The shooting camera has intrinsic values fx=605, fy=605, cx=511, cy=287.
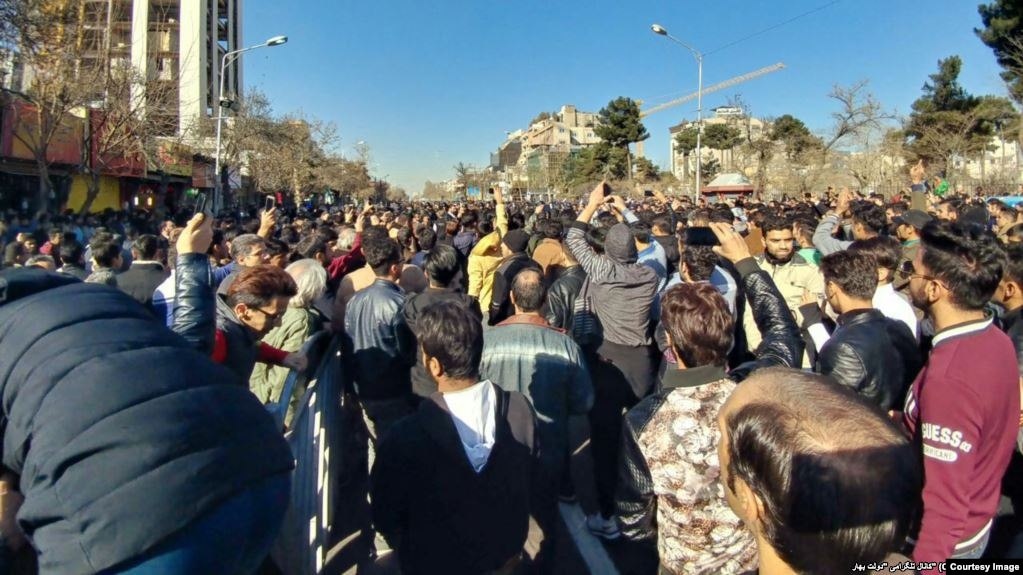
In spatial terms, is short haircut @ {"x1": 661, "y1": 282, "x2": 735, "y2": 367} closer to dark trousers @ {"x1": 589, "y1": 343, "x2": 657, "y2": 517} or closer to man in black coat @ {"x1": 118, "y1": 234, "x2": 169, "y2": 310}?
dark trousers @ {"x1": 589, "y1": 343, "x2": 657, "y2": 517}

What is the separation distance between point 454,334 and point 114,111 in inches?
842

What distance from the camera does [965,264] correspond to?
2.37 meters

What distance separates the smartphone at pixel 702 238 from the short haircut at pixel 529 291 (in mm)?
1103

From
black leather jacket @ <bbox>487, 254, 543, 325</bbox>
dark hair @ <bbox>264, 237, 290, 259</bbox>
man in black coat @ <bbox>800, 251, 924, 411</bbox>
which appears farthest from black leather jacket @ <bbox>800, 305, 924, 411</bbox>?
dark hair @ <bbox>264, 237, 290, 259</bbox>

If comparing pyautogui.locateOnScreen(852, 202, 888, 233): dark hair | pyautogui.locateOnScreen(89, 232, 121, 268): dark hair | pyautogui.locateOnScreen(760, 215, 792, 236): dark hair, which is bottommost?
pyautogui.locateOnScreen(89, 232, 121, 268): dark hair

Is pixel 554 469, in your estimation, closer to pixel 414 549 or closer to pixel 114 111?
pixel 414 549

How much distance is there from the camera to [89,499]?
1308 millimetres

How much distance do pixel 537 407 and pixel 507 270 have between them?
2.86 m

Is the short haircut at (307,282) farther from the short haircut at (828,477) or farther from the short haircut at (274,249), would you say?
the short haircut at (828,477)

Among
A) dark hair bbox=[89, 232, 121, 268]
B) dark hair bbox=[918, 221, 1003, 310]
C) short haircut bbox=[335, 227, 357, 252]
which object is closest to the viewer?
dark hair bbox=[918, 221, 1003, 310]

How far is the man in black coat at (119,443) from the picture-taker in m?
1.32

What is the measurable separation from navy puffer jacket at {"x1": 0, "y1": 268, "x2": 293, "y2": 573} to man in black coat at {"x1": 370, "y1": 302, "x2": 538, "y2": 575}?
3.09ft

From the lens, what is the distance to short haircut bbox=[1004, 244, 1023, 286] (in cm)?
337

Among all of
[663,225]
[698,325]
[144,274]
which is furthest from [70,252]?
[663,225]
